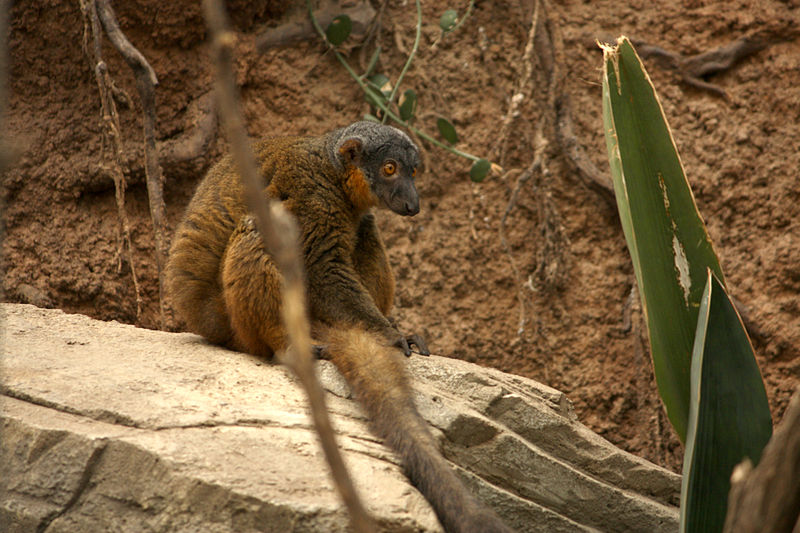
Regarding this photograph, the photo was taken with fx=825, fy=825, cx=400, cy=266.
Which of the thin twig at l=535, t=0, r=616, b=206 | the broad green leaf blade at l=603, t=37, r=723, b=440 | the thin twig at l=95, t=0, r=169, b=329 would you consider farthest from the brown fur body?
the thin twig at l=535, t=0, r=616, b=206

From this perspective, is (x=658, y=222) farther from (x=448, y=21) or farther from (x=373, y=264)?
(x=448, y=21)

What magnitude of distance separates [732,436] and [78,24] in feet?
17.6

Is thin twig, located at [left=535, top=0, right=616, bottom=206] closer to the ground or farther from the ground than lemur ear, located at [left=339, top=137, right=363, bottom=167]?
farther from the ground

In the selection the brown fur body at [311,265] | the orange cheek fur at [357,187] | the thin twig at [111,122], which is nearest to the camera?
the brown fur body at [311,265]

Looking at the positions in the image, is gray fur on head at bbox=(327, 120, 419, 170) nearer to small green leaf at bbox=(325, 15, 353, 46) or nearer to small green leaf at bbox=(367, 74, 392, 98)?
small green leaf at bbox=(367, 74, 392, 98)

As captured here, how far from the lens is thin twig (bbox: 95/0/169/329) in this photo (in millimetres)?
5500

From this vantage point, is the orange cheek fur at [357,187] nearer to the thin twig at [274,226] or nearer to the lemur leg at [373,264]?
the lemur leg at [373,264]

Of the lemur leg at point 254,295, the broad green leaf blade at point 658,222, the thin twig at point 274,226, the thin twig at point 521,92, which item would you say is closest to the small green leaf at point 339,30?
the thin twig at point 521,92

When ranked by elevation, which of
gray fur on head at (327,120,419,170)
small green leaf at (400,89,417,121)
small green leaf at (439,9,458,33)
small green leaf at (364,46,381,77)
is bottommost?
gray fur on head at (327,120,419,170)

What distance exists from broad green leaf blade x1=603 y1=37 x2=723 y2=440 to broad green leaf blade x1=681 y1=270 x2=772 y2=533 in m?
0.15

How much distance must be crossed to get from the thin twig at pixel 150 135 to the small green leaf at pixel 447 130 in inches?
81.4

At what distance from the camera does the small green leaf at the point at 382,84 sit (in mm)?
6273

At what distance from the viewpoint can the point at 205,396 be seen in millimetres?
3285

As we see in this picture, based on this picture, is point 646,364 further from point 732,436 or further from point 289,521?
point 289,521
